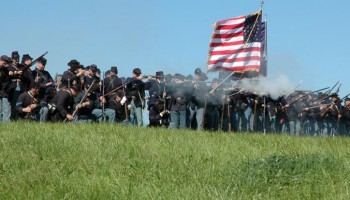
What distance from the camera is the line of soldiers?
61.8 feet

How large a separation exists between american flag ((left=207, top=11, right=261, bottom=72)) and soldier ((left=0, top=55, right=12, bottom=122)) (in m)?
6.90

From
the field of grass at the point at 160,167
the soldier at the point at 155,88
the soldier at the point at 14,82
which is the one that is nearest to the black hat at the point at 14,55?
the soldier at the point at 14,82

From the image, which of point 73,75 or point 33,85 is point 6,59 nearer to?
point 33,85

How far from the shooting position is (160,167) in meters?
10.2

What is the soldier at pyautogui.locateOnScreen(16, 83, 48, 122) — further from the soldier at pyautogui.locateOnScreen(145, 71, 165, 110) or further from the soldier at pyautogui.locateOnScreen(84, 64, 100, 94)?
the soldier at pyautogui.locateOnScreen(145, 71, 165, 110)

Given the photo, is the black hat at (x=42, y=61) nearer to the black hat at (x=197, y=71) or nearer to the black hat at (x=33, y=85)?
the black hat at (x=33, y=85)

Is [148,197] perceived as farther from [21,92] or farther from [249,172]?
[21,92]

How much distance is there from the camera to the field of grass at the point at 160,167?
28.4 ft

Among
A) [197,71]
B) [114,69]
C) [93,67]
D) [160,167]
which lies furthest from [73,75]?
[160,167]

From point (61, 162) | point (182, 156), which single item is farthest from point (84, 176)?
point (182, 156)

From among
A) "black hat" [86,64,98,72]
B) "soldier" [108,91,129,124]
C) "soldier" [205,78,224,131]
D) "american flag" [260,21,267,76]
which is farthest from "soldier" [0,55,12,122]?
"american flag" [260,21,267,76]

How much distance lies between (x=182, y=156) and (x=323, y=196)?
320 cm

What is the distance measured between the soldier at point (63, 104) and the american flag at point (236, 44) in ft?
17.1

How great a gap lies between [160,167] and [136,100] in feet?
39.1
